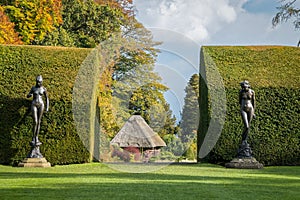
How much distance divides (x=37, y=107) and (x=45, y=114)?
656mm

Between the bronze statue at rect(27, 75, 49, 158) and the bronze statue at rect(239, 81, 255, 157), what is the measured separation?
186 inches

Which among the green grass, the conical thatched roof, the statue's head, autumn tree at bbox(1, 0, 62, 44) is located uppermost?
autumn tree at bbox(1, 0, 62, 44)

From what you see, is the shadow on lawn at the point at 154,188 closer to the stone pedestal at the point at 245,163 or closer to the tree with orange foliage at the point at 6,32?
the stone pedestal at the point at 245,163

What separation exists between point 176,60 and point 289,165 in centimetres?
524

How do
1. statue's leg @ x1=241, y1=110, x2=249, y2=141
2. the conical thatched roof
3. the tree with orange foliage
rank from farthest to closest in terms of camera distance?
the tree with orange foliage
statue's leg @ x1=241, y1=110, x2=249, y2=141
the conical thatched roof

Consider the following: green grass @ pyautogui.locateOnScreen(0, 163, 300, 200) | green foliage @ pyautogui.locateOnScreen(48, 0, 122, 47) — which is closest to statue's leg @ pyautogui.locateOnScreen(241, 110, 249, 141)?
green grass @ pyautogui.locateOnScreen(0, 163, 300, 200)

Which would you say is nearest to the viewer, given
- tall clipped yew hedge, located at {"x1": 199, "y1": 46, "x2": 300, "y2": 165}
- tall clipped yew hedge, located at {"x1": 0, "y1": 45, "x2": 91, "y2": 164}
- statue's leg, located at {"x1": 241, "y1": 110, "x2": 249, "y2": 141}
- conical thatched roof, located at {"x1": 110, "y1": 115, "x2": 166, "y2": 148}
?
conical thatched roof, located at {"x1": 110, "y1": 115, "x2": 166, "y2": 148}

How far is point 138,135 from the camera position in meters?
12.4

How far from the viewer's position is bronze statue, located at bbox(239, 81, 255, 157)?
12.3 m

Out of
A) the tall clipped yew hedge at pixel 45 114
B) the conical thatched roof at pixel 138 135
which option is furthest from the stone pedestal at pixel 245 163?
the tall clipped yew hedge at pixel 45 114

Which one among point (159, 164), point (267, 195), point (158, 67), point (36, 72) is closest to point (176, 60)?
point (158, 67)

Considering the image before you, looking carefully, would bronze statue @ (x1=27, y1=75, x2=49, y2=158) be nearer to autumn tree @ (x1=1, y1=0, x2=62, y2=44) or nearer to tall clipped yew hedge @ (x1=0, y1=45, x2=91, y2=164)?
tall clipped yew hedge @ (x1=0, y1=45, x2=91, y2=164)

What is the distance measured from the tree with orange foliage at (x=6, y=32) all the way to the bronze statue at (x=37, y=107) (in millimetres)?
10199

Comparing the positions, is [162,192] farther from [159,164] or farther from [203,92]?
[203,92]
